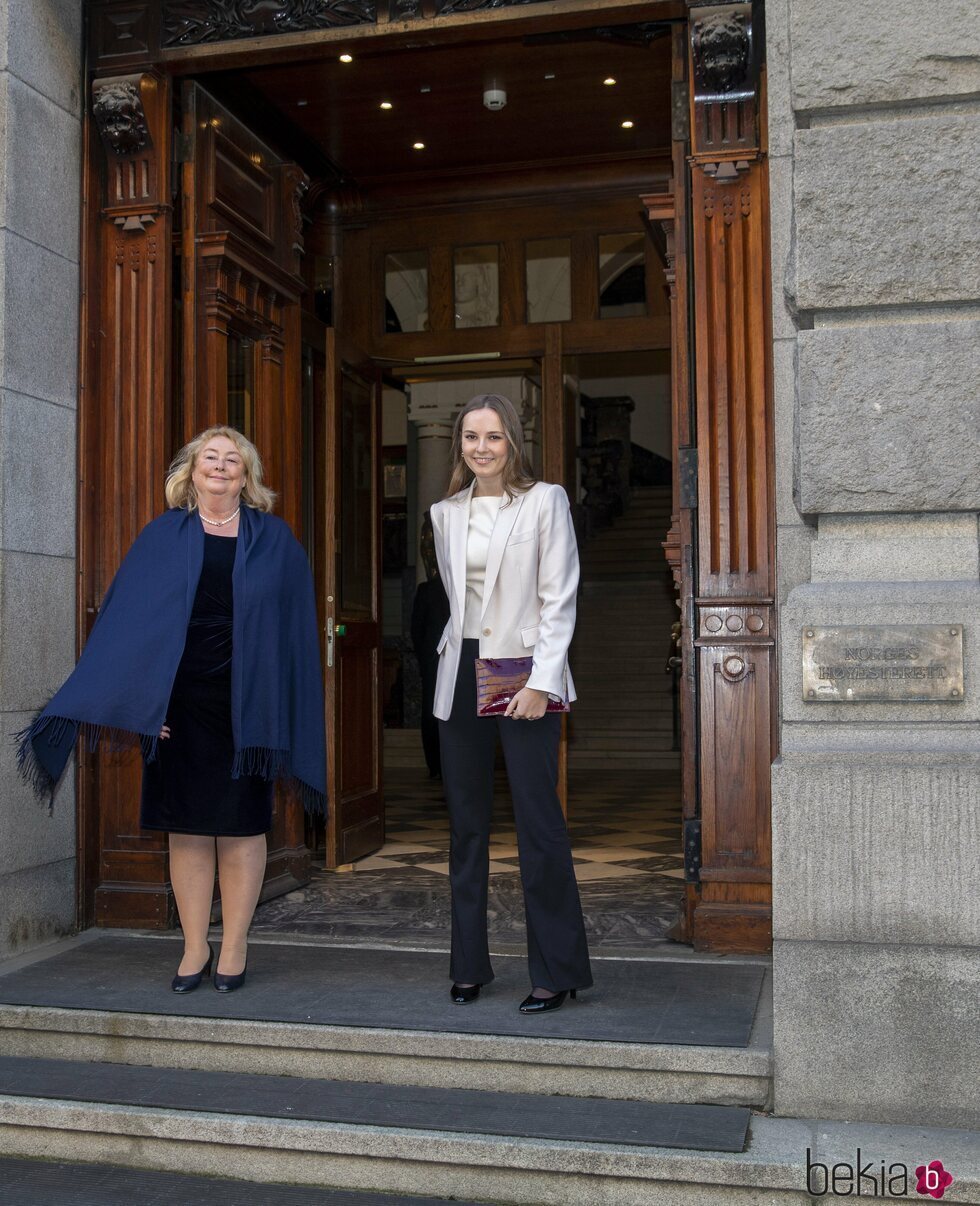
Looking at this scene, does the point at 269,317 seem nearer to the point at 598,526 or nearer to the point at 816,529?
the point at 816,529

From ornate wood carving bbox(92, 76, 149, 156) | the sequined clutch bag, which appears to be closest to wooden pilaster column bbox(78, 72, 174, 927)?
ornate wood carving bbox(92, 76, 149, 156)

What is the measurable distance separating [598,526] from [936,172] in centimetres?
1801

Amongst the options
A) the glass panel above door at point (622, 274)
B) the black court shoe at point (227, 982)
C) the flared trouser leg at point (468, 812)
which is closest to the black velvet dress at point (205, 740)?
the black court shoe at point (227, 982)

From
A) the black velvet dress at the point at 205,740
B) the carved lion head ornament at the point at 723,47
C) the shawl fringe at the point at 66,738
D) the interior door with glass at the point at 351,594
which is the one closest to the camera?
the shawl fringe at the point at 66,738

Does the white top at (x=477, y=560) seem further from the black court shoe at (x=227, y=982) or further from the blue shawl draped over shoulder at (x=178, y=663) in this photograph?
the black court shoe at (x=227, y=982)

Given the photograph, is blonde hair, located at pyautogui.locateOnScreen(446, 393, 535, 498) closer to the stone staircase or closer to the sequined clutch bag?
the sequined clutch bag

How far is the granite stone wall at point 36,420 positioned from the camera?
510cm

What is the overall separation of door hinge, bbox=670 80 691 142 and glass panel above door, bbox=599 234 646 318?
2451mm

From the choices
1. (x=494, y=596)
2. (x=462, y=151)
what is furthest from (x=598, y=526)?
(x=494, y=596)

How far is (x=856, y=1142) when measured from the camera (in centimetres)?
330

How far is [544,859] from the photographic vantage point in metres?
4.11

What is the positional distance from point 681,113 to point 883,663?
283cm

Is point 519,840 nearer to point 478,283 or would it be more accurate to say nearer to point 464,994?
point 464,994

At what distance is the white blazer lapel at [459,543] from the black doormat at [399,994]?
1.23 meters
